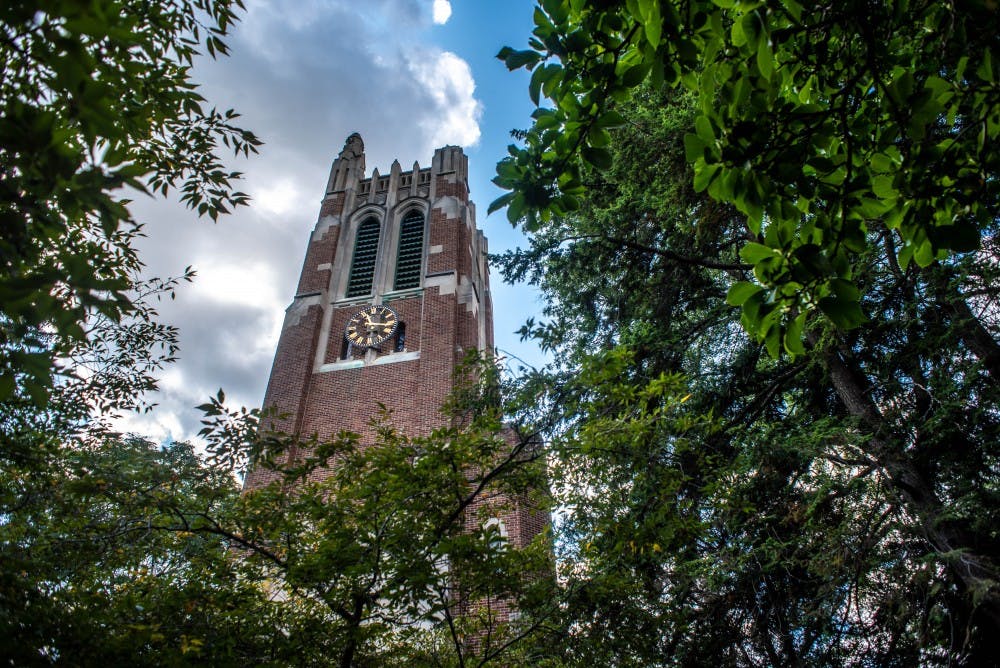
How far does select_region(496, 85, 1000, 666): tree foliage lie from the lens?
5.32 metres

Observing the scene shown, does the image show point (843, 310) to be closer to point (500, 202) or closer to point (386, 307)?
point (500, 202)

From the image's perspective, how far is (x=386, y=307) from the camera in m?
18.5

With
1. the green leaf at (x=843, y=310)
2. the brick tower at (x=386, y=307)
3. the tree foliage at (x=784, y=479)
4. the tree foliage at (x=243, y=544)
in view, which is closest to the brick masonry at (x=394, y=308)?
the brick tower at (x=386, y=307)

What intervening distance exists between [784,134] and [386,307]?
54.7 feet

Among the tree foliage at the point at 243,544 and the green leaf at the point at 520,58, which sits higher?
the green leaf at the point at 520,58

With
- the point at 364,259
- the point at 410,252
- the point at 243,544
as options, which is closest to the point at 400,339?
the point at 410,252

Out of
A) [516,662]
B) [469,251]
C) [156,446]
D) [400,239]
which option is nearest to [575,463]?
[516,662]

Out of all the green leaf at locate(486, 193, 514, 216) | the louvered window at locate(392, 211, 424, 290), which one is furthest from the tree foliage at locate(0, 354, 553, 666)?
the louvered window at locate(392, 211, 424, 290)

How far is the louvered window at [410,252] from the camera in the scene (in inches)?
777

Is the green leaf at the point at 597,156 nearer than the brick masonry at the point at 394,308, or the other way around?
the green leaf at the point at 597,156

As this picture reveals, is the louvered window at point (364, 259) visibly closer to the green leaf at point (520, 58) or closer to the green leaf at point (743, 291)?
the green leaf at point (520, 58)

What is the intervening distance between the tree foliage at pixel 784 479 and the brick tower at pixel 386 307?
6.38m

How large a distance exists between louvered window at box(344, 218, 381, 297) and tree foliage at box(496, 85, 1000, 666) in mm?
12589

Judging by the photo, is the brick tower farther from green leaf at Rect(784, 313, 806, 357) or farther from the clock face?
green leaf at Rect(784, 313, 806, 357)
